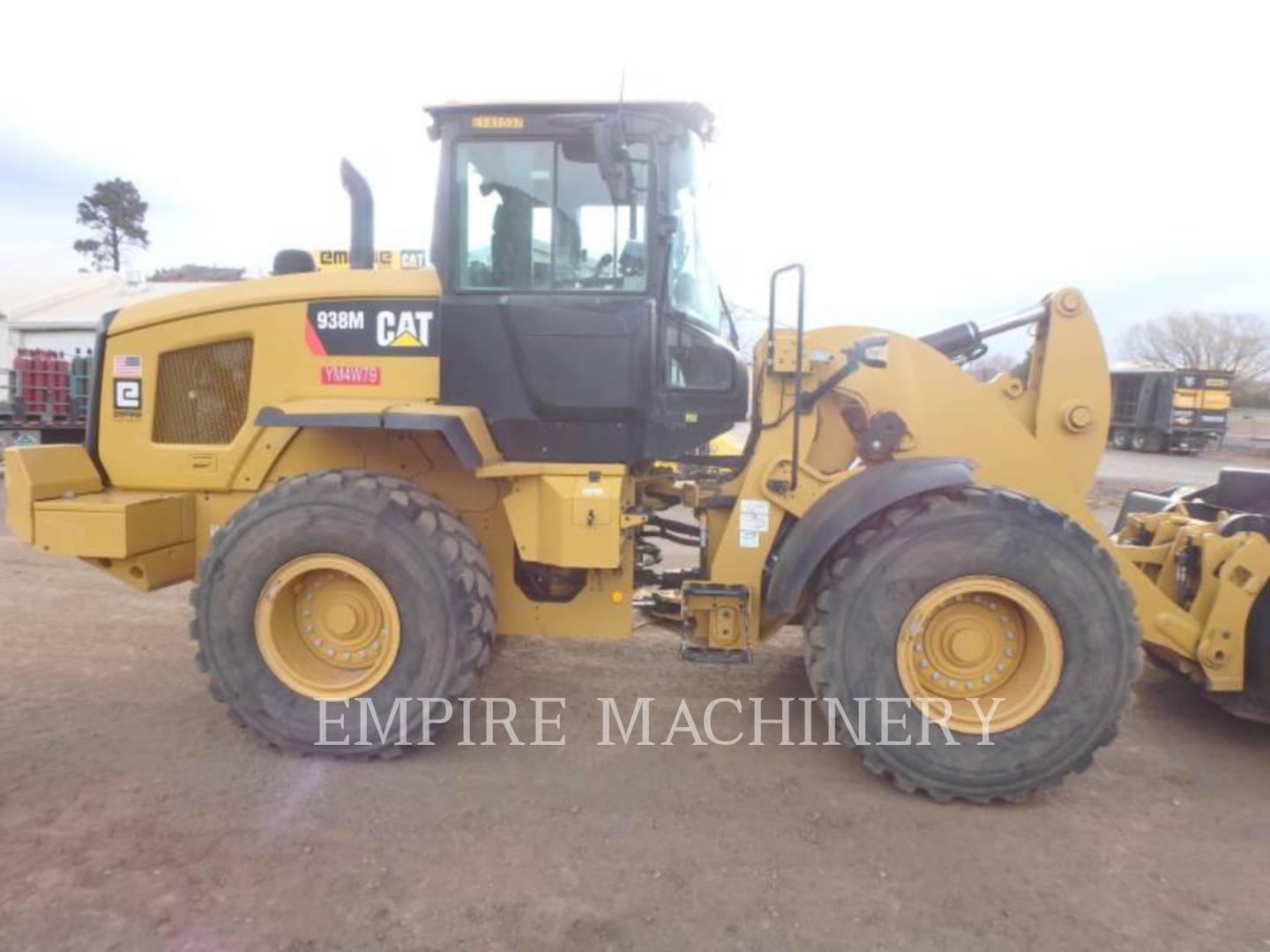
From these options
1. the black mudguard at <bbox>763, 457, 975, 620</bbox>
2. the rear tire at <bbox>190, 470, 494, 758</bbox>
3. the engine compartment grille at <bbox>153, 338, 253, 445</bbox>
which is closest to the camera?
the black mudguard at <bbox>763, 457, 975, 620</bbox>

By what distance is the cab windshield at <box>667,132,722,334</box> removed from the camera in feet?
A: 12.6

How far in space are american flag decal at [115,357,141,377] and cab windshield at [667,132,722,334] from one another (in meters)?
2.76

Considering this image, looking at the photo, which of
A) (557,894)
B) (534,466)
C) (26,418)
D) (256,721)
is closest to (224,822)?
(256,721)

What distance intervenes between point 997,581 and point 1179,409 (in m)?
28.2

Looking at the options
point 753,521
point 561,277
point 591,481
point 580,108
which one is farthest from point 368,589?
point 580,108

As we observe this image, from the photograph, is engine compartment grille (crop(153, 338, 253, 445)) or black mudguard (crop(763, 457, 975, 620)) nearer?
black mudguard (crop(763, 457, 975, 620))

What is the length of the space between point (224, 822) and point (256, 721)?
0.60 meters

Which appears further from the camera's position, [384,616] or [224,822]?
[384,616]

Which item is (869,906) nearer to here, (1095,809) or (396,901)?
(1095,809)

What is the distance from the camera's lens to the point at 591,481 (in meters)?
3.86

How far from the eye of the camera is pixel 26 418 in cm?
1503

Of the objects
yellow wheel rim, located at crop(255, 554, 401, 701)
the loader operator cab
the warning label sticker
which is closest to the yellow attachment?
the loader operator cab

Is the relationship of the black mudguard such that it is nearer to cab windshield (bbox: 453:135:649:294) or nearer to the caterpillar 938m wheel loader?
the caterpillar 938m wheel loader

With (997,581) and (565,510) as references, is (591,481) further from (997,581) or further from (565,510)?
(997,581)
